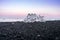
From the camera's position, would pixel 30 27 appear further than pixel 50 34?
Yes

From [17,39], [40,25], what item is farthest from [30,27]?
[17,39]

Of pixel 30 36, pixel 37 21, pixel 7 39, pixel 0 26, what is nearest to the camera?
pixel 7 39

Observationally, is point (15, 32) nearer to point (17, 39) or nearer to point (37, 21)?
point (17, 39)

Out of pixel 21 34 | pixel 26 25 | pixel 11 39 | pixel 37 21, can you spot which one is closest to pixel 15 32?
pixel 21 34

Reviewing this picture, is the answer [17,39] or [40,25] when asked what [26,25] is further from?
[17,39]

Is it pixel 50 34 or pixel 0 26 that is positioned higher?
pixel 0 26

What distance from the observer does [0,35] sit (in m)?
4.08

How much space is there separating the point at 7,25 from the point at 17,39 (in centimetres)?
165

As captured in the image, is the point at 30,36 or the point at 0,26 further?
the point at 0,26

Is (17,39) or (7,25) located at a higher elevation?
(7,25)

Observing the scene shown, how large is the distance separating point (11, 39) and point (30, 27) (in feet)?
5.11

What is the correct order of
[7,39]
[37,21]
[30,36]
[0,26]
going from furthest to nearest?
1. [37,21]
2. [0,26]
3. [30,36]
4. [7,39]

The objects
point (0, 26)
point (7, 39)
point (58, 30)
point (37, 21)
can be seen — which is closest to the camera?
point (7, 39)

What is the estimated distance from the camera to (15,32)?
4.47 metres
